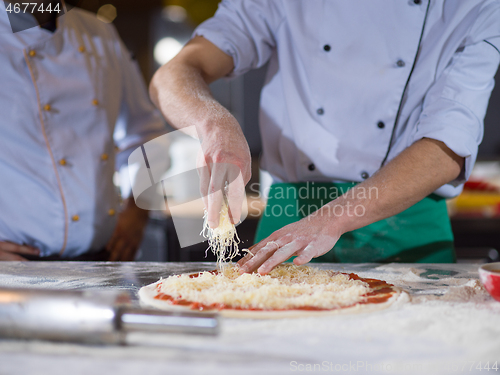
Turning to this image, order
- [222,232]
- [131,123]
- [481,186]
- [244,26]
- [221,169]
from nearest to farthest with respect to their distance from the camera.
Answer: [221,169], [222,232], [244,26], [131,123], [481,186]

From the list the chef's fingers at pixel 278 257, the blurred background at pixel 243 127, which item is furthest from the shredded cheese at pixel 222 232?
the blurred background at pixel 243 127

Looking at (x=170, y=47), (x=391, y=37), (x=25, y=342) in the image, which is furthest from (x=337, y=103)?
(x=170, y=47)

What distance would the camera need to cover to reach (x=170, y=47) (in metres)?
4.61

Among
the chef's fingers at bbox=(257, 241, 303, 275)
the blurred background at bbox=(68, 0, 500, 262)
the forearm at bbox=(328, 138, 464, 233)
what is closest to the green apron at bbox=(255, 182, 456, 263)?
the forearm at bbox=(328, 138, 464, 233)

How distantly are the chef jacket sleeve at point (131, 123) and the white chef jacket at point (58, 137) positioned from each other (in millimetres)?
121

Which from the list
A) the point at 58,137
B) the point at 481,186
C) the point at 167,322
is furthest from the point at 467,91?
the point at 481,186

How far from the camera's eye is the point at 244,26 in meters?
1.55

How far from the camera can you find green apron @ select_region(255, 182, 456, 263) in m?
1.46

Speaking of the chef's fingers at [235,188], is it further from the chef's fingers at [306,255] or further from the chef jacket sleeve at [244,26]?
the chef jacket sleeve at [244,26]

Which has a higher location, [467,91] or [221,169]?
[467,91]

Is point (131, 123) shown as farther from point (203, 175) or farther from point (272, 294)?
point (272, 294)

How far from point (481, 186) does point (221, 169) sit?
279 cm

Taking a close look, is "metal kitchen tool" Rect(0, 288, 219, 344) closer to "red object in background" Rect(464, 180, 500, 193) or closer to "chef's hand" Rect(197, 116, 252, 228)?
"chef's hand" Rect(197, 116, 252, 228)

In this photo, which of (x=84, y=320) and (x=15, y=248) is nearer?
(x=84, y=320)
